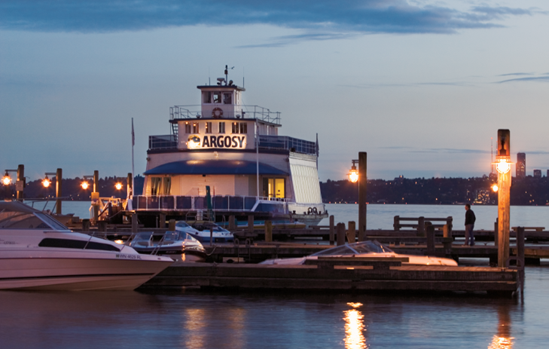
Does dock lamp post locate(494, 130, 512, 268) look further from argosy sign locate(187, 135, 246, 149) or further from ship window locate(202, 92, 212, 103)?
ship window locate(202, 92, 212, 103)

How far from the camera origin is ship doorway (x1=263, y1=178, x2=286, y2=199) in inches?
2192

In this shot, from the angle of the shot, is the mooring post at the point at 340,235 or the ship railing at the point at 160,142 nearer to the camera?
the mooring post at the point at 340,235

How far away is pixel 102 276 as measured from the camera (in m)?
21.0

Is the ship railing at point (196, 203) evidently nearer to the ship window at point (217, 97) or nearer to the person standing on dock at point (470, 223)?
the ship window at point (217, 97)

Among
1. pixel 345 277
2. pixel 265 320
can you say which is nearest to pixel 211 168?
pixel 345 277

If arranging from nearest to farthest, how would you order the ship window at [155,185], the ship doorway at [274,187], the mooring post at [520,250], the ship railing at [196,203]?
the mooring post at [520,250], the ship railing at [196,203], the ship window at [155,185], the ship doorway at [274,187]

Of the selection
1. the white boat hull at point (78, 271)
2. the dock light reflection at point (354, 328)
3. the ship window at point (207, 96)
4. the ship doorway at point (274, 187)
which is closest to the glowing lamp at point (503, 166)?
the dock light reflection at point (354, 328)

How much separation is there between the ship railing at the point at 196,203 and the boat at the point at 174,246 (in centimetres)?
1951

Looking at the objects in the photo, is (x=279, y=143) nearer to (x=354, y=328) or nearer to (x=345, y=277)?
(x=345, y=277)

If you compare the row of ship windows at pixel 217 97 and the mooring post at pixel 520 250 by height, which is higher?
the row of ship windows at pixel 217 97

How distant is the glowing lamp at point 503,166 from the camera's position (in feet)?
67.5

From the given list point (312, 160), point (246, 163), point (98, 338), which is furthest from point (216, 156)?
point (98, 338)

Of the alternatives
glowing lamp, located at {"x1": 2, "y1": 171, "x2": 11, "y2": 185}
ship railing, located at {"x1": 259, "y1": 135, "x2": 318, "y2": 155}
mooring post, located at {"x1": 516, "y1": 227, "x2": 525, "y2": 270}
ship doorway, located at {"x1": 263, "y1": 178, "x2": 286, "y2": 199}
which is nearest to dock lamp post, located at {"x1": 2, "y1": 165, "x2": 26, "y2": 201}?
glowing lamp, located at {"x1": 2, "y1": 171, "x2": 11, "y2": 185}

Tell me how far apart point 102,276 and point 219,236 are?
690 inches
